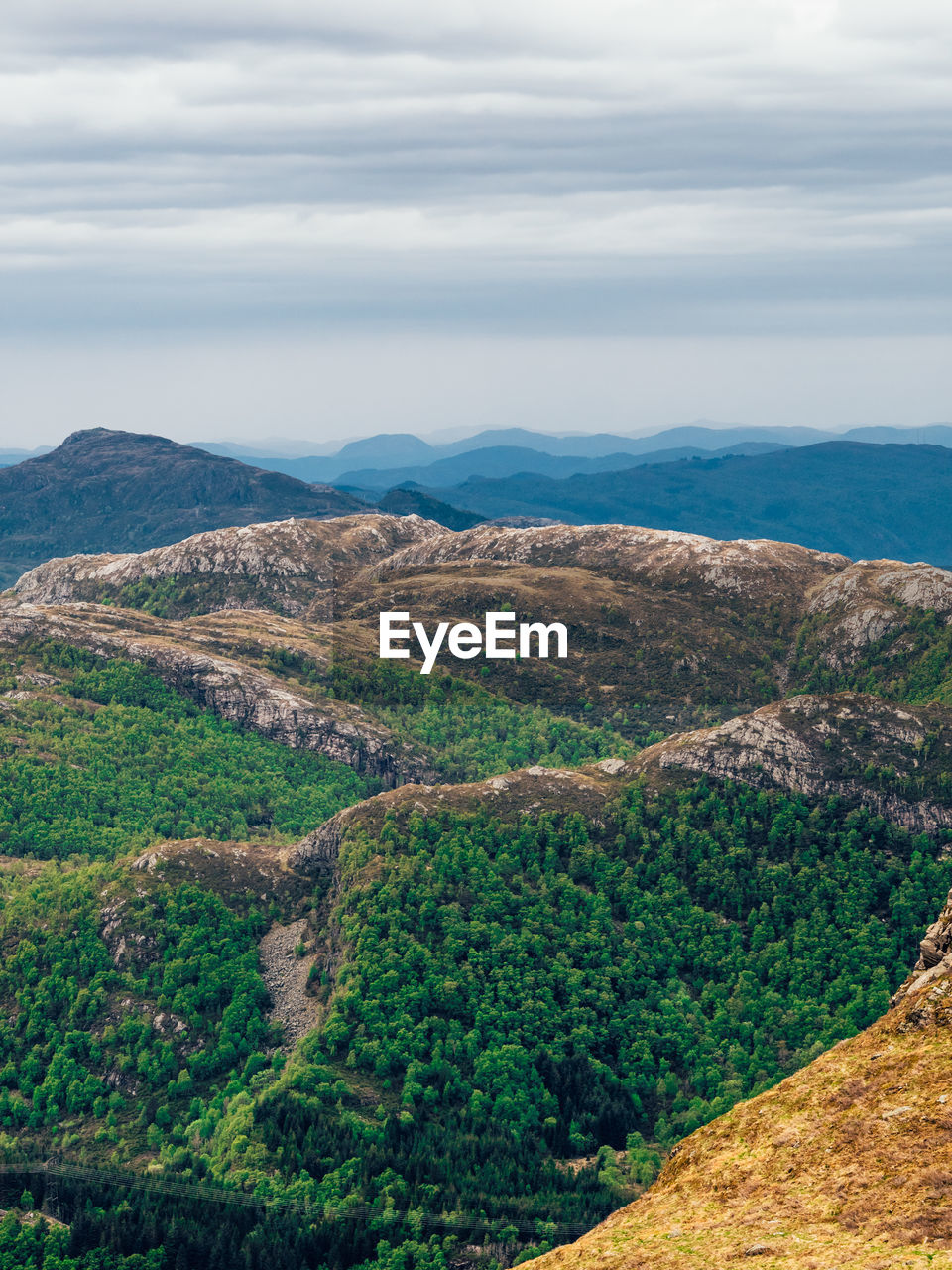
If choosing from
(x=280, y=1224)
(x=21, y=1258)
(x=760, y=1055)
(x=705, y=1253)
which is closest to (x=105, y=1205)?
(x=21, y=1258)

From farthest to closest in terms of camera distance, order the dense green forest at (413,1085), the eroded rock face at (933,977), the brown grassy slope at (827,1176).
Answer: the dense green forest at (413,1085)
the eroded rock face at (933,977)
the brown grassy slope at (827,1176)

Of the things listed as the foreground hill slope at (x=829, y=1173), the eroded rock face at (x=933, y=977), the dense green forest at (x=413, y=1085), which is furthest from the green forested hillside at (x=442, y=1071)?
the eroded rock face at (x=933, y=977)

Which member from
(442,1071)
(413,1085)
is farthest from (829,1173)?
(442,1071)

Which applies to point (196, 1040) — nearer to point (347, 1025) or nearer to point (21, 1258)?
point (347, 1025)

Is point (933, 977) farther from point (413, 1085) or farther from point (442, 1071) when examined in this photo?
point (442, 1071)

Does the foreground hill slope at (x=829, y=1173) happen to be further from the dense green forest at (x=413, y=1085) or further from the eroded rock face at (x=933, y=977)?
Result: the dense green forest at (x=413, y=1085)

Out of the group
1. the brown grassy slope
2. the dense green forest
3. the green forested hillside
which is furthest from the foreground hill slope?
the green forested hillside

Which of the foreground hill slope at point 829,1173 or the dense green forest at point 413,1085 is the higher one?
the foreground hill slope at point 829,1173
